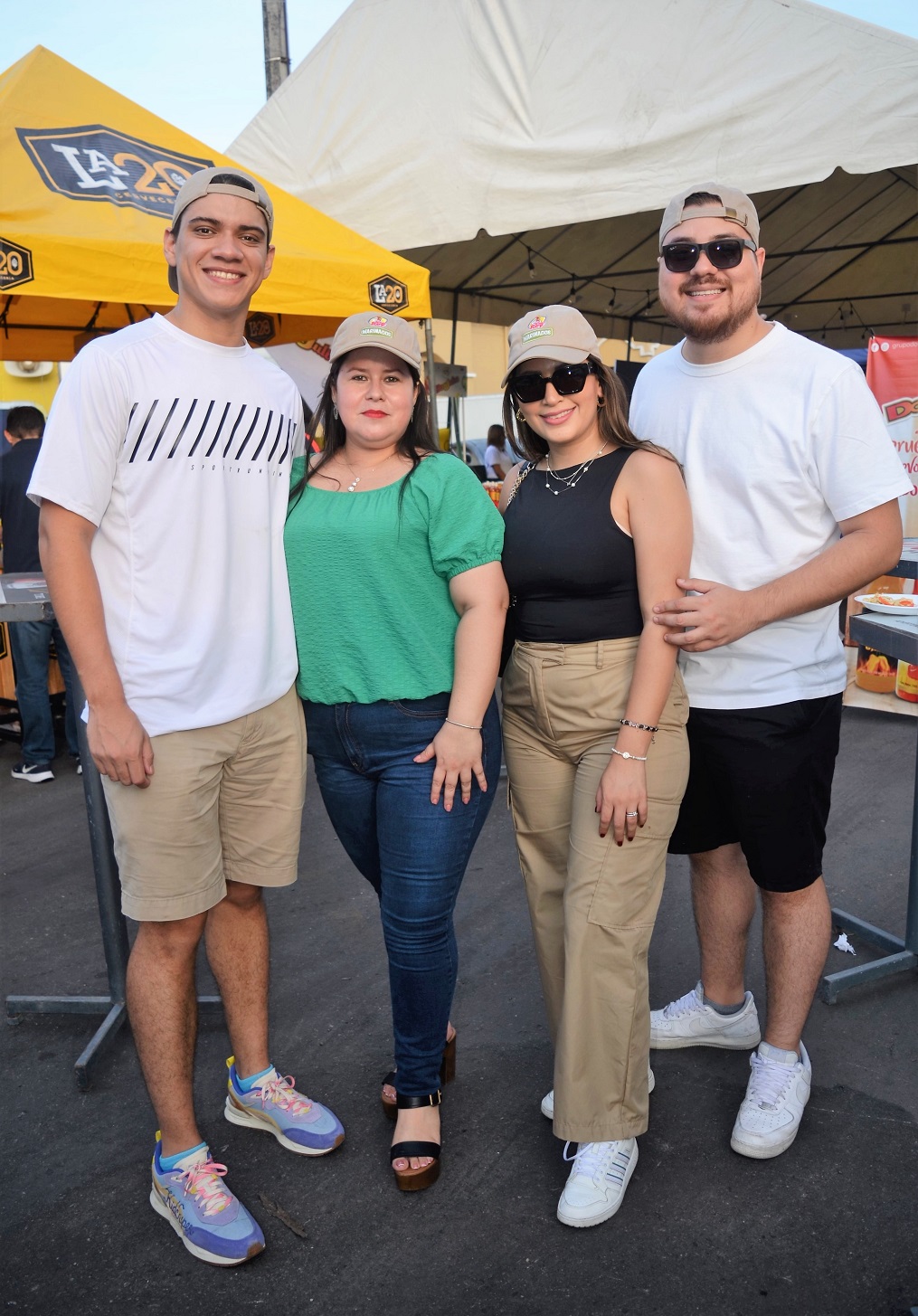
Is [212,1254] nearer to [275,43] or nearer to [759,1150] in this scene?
[759,1150]

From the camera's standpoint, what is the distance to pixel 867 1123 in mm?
2285

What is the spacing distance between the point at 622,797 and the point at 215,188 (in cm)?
151

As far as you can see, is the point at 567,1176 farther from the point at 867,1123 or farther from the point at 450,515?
the point at 450,515

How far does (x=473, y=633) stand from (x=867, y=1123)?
4.99ft

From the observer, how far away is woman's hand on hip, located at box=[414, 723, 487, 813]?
2006mm

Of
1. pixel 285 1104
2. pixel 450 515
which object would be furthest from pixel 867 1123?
pixel 450 515

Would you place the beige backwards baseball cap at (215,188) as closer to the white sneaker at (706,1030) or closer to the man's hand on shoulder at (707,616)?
the man's hand on shoulder at (707,616)

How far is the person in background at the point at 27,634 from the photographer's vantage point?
17.8ft

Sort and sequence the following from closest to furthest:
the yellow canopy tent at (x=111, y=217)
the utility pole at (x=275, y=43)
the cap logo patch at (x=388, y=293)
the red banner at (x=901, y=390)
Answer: the yellow canopy tent at (x=111, y=217), the cap logo patch at (x=388, y=293), the red banner at (x=901, y=390), the utility pole at (x=275, y=43)

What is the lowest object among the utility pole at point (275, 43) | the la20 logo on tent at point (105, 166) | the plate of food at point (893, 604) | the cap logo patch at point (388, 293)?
the plate of food at point (893, 604)

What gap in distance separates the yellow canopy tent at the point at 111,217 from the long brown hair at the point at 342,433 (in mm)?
2059

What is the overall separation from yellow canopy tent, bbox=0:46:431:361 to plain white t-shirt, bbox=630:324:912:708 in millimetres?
2567

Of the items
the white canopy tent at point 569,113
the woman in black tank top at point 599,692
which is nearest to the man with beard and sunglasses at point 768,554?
the woman in black tank top at point 599,692

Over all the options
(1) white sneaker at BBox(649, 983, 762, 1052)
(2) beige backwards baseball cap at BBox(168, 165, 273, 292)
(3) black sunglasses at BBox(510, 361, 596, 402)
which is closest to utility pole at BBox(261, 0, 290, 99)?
(2) beige backwards baseball cap at BBox(168, 165, 273, 292)
